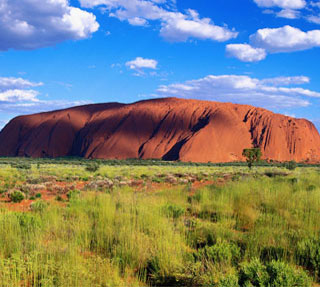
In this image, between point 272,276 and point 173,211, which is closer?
point 272,276

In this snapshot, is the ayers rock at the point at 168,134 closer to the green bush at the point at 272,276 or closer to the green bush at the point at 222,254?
the green bush at the point at 222,254

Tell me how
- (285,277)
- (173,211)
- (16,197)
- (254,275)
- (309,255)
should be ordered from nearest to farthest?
(285,277)
(254,275)
(309,255)
(173,211)
(16,197)

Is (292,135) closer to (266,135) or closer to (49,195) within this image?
(266,135)

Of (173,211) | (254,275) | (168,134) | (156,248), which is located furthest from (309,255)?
(168,134)

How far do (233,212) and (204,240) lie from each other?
2051 mm

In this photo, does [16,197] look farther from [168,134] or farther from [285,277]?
[168,134]

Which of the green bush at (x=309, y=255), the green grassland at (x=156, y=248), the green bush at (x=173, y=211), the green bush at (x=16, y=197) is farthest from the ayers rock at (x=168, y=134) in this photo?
the green bush at (x=309, y=255)

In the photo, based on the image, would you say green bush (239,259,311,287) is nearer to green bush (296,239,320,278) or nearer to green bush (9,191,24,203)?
green bush (296,239,320,278)

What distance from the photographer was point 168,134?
75875 millimetres

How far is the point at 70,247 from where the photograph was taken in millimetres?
4395

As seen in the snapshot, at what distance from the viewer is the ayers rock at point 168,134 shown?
230ft

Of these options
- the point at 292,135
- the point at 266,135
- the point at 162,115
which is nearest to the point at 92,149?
the point at 162,115

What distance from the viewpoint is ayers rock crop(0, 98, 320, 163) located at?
230ft

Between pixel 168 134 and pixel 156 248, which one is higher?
pixel 168 134
